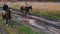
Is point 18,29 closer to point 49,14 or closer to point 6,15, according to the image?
point 6,15

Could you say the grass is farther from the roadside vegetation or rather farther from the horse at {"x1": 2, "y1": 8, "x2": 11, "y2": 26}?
the horse at {"x1": 2, "y1": 8, "x2": 11, "y2": 26}

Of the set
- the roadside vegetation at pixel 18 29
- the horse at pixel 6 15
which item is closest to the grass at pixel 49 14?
the roadside vegetation at pixel 18 29

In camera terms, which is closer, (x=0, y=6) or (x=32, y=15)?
(x=32, y=15)

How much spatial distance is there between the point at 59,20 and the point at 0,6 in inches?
42.9

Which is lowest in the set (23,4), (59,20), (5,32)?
(5,32)

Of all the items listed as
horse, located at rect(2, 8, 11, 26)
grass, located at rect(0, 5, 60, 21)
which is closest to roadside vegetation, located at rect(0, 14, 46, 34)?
horse, located at rect(2, 8, 11, 26)

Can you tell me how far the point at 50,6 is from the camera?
2.71 metres

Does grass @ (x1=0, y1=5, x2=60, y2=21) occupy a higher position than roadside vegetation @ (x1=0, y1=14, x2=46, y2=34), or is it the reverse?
grass @ (x1=0, y1=5, x2=60, y2=21)

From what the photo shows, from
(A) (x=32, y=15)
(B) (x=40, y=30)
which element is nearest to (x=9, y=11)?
(A) (x=32, y=15)

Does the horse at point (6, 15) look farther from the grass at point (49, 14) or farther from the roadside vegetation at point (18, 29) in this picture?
the grass at point (49, 14)

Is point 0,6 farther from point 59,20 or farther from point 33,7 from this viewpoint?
point 59,20

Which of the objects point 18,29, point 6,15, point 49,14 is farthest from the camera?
point 6,15

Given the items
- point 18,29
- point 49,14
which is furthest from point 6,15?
point 49,14

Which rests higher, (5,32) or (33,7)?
(33,7)
